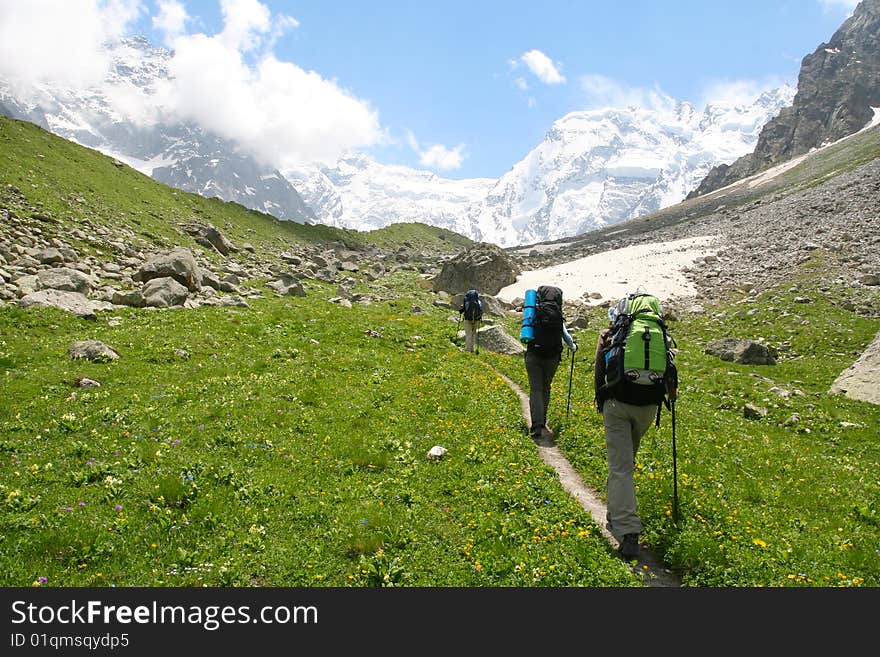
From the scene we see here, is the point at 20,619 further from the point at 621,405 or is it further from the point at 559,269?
the point at 559,269

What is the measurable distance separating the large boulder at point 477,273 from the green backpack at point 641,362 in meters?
47.1

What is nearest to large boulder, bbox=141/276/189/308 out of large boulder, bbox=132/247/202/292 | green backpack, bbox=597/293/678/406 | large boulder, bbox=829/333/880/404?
large boulder, bbox=132/247/202/292

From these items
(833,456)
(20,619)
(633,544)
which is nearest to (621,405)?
(633,544)

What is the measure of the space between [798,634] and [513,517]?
14.0ft

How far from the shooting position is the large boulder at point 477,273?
56.5 m

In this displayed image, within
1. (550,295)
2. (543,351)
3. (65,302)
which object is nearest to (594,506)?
(543,351)

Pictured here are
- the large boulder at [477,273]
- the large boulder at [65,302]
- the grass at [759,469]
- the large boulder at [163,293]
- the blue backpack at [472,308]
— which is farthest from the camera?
the large boulder at [477,273]

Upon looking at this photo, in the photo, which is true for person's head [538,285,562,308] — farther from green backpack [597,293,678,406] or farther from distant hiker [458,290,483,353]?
distant hiker [458,290,483,353]

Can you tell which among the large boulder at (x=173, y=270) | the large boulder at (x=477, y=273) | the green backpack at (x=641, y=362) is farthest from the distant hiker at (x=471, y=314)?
the large boulder at (x=477, y=273)

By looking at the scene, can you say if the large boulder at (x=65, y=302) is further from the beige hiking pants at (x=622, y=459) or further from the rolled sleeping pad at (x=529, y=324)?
the beige hiking pants at (x=622, y=459)

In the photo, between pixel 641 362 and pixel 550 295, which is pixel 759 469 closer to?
pixel 641 362

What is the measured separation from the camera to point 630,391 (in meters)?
8.08

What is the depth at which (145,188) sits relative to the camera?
53.3 m

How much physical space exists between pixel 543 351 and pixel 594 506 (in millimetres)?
4577
